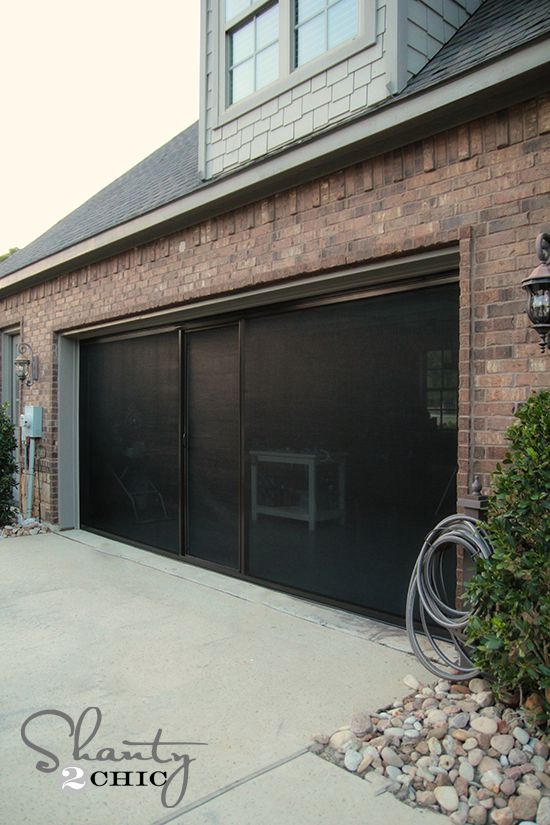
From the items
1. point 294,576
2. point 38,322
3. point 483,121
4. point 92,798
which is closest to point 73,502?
point 38,322

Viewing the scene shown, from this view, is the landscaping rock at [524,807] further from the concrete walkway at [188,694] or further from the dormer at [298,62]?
the dormer at [298,62]

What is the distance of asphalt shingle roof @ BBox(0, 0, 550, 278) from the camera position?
336cm

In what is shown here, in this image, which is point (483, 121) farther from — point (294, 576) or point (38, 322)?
point (38, 322)

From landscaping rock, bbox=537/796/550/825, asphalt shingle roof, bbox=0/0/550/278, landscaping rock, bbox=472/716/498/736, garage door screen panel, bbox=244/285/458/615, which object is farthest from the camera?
garage door screen panel, bbox=244/285/458/615

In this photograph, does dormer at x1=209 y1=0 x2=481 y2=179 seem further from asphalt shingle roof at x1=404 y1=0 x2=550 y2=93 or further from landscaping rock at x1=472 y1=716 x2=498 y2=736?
landscaping rock at x1=472 y1=716 x2=498 y2=736

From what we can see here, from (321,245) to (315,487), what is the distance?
5.51 feet

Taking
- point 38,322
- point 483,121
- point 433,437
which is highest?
point 483,121

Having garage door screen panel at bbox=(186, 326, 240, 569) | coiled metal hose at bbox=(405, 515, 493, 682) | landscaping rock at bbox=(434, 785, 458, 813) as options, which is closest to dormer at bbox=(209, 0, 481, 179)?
garage door screen panel at bbox=(186, 326, 240, 569)

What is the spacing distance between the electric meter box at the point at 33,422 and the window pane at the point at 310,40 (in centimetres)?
469

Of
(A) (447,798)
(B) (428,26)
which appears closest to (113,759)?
(A) (447,798)

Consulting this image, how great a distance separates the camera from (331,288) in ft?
13.9

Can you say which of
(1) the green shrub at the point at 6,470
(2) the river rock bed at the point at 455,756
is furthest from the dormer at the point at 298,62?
(1) the green shrub at the point at 6,470

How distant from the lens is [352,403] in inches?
164

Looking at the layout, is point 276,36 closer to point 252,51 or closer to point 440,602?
point 252,51
